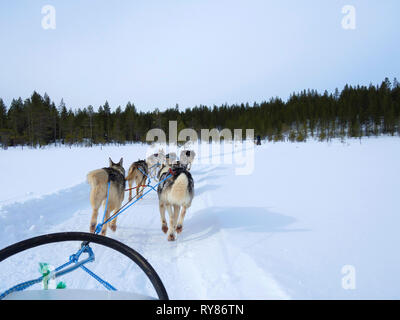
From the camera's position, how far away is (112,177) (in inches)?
150

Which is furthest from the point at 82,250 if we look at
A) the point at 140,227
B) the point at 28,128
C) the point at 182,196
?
the point at 28,128

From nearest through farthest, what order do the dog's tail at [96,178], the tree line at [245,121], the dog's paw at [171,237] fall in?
the dog's tail at [96,178]
the dog's paw at [171,237]
the tree line at [245,121]

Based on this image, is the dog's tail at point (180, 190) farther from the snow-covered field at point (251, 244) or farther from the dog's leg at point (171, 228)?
the snow-covered field at point (251, 244)

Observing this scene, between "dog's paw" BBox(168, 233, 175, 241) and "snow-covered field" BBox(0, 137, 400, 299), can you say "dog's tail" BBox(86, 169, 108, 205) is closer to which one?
"snow-covered field" BBox(0, 137, 400, 299)

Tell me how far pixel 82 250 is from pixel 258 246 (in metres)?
2.50

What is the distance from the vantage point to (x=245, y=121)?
65125 millimetres

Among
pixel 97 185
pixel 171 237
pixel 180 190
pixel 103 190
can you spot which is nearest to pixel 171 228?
pixel 171 237

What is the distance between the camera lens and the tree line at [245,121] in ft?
149

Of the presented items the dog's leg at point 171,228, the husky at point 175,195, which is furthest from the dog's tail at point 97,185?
the dog's leg at point 171,228

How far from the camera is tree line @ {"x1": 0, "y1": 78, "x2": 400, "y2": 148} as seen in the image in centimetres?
4538

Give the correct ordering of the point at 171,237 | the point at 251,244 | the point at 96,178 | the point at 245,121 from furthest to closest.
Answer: the point at 245,121 < the point at 171,237 < the point at 96,178 < the point at 251,244

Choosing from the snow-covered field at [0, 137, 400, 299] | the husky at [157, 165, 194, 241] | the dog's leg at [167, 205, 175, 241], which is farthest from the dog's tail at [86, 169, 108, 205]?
the dog's leg at [167, 205, 175, 241]

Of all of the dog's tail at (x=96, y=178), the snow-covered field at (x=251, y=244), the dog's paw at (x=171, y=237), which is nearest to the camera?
the snow-covered field at (x=251, y=244)

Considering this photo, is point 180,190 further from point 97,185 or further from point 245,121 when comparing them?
point 245,121
